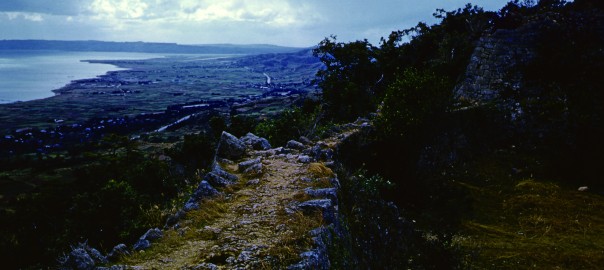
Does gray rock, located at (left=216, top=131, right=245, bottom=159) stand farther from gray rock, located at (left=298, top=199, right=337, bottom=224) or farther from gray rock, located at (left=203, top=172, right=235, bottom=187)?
gray rock, located at (left=298, top=199, right=337, bottom=224)

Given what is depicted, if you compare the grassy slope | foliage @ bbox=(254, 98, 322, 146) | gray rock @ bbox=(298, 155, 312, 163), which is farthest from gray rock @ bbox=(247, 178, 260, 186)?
foliage @ bbox=(254, 98, 322, 146)

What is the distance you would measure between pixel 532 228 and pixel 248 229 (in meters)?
15.8

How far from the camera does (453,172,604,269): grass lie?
16.0m

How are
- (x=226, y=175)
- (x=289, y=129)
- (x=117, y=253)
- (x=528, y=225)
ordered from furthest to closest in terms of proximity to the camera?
(x=289, y=129) < (x=528, y=225) < (x=226, y=175) < (x=117, y=253)

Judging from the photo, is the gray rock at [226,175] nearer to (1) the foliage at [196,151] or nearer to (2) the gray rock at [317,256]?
(2) the gray rock at [317,256]

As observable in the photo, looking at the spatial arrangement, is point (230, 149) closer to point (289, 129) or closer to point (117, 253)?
point (117, 253)

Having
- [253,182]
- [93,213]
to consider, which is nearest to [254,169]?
[253,182]

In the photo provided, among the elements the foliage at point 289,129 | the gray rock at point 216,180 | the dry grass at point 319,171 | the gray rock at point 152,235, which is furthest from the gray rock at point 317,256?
the foliage at point 289,129

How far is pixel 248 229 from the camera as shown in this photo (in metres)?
9.81

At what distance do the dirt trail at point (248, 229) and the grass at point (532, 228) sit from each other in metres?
6.60

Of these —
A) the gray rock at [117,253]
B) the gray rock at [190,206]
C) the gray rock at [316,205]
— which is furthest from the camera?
the gray rock at [190,206]

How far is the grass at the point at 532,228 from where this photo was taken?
1597cm

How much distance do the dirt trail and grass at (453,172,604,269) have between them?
6.60 m

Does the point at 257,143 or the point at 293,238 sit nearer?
the point at 293,238
